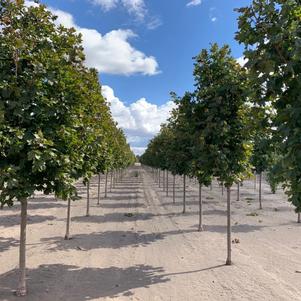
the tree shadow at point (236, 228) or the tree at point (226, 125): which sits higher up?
the tree at point (226, 125)

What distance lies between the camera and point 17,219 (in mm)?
17781

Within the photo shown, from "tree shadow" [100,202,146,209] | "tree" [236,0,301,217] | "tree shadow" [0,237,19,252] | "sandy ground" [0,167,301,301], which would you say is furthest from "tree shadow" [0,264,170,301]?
"tree shadow" [100,202,146,209]

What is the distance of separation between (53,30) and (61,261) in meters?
6.38

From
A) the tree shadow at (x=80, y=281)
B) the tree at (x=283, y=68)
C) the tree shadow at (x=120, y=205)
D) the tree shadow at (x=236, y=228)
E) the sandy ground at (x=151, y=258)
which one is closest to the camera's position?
the tree at (x=283, y=68)

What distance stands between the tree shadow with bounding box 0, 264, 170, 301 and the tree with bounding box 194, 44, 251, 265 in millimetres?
2562

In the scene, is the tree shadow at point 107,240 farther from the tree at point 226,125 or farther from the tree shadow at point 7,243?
the tree at point 226,125

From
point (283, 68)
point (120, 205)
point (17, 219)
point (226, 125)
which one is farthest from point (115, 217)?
point (283, 68)

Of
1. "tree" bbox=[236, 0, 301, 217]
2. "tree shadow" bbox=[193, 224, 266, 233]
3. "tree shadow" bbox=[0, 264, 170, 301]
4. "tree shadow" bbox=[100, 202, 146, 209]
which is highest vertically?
"tree" bbox=[236, 0, 301, 217]

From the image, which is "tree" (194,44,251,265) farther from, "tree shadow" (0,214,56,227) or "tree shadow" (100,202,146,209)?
"tree shadow" (100,202,146,209)

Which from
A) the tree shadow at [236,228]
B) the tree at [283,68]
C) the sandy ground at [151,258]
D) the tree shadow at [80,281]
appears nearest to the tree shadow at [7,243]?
the sandy ground at [151,258]

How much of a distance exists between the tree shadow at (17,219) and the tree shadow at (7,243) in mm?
2808

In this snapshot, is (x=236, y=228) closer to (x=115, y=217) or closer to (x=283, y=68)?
(x=115, y=217)

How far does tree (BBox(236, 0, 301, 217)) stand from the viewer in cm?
419

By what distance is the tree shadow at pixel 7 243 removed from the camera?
1227 cm
